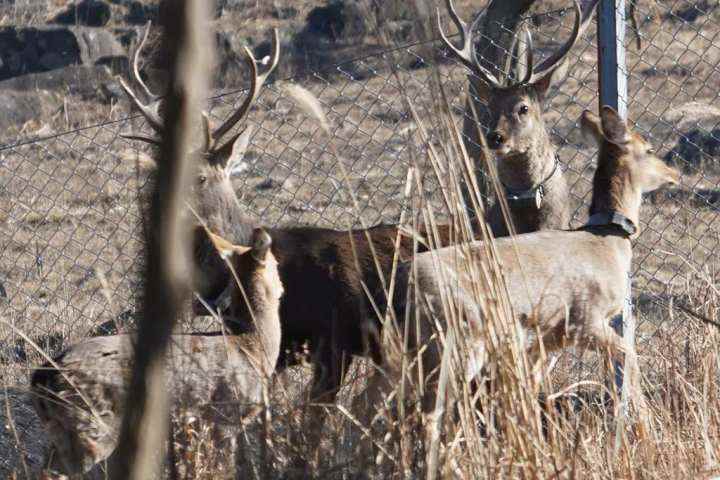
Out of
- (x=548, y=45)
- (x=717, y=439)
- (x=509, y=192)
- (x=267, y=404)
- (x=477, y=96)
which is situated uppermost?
(x=548, y=45)

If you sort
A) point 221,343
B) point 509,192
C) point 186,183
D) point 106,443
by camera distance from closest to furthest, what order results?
1. point 186,183
2. point 106,443
3. point 221,343
4. point 509,192

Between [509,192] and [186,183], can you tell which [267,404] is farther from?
[509,192]

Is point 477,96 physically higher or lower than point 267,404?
higher

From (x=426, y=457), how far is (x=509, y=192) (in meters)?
3.65

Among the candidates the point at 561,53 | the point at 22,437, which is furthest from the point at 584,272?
the point at 22,437

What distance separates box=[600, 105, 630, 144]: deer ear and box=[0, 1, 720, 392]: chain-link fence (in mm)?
860

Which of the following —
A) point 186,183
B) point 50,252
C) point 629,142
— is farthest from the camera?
point 50,252

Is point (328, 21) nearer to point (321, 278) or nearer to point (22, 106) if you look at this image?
point (22, 106)

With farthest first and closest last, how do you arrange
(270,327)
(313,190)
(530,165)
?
(313,190) < (530,165) < (270,327)

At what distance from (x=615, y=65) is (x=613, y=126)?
0.26 meters

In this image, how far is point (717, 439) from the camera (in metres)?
3.50

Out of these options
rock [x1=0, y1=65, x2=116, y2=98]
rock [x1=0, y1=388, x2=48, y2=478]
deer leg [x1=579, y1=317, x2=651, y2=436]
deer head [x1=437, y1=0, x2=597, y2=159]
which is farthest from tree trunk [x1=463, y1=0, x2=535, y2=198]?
rock [x1=0, y1=65, x2=116, y2=98]

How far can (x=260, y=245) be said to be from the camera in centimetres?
456

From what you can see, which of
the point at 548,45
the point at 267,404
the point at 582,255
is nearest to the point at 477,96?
the point at 582,255
